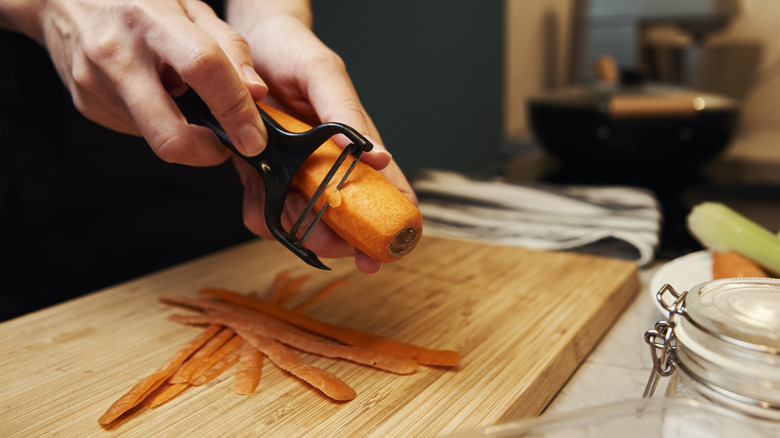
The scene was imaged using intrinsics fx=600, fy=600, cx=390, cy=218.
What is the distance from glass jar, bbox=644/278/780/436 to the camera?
401 millimetres

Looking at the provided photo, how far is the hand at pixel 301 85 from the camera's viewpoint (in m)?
0.67

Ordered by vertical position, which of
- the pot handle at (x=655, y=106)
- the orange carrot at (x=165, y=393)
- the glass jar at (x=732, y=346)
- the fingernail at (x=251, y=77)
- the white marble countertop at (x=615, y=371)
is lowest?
the white marble countertop at (x=615, y=371)

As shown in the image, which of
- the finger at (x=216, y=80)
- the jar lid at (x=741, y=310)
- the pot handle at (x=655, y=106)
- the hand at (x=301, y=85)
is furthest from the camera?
the pot handle at (x=655, y=106)

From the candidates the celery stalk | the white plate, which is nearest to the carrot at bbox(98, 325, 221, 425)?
the white plate

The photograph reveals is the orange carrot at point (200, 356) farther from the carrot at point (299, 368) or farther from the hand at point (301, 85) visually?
the hand at point (301, 85)

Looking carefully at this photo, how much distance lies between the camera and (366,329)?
754 mm

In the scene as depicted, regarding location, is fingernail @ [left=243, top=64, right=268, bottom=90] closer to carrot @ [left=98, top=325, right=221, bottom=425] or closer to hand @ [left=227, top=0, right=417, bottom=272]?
hand @ [left=227, top=0, right=417, bottom=272]

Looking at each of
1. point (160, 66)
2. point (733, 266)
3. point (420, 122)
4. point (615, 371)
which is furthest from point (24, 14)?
point (420, 122)

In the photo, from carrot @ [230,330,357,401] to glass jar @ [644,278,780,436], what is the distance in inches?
11.8

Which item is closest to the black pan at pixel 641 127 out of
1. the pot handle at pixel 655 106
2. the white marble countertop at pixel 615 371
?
the pot handle at pixel 655 106

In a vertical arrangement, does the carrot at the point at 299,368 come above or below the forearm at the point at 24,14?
below

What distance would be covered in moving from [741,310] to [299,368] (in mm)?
414

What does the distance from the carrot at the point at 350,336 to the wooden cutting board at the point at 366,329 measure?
0.05 ft

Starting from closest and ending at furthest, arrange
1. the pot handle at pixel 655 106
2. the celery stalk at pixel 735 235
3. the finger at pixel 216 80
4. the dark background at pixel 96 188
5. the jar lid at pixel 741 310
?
the jar lid at pixel 741 310, the finger at pixel 216 80, the celery stalk at pixel 735 235, the dark background at pixel 96 188, the pot handle at pixel 655 106
